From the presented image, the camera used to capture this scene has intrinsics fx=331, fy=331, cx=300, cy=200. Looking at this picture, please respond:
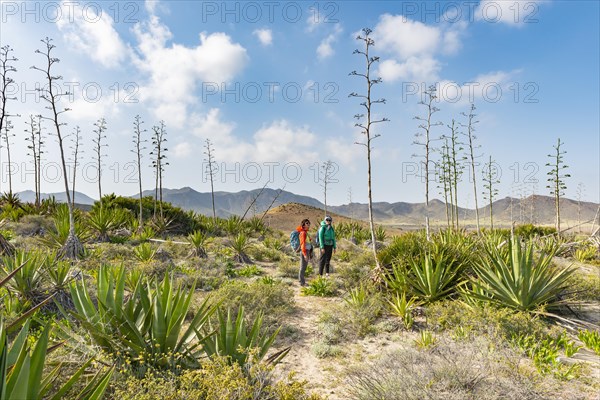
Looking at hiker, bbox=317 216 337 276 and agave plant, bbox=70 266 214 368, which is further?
hiker, bbox=317 216 337 276

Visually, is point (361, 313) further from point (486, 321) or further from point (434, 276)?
point (486, 321)

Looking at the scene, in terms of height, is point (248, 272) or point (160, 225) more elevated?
point (160, 225)

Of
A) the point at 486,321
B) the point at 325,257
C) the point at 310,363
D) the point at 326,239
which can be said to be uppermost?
the point at 326,239

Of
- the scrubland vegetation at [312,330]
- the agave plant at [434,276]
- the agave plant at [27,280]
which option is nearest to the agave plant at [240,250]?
the scrubland vegetation at [312,330]

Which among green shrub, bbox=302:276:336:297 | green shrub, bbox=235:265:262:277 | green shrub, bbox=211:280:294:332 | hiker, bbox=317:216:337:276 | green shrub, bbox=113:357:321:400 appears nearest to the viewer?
green shrub, bbox=113:357:321:400

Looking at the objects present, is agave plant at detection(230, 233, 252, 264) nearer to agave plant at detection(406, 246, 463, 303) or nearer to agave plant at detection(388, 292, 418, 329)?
agave plant at detection(406, 246, 463, 303)

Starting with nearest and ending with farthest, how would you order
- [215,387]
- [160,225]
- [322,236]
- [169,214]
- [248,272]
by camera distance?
[215,387] → [322,236] → [248,272] → [160,225] → [169,214]

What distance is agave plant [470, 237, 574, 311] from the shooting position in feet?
19.0

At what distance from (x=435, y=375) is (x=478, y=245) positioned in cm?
582

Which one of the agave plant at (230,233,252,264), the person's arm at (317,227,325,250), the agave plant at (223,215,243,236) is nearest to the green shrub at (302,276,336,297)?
the person's arm at (317,227,325,250)

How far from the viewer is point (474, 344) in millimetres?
4324

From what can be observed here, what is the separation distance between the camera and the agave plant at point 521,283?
5777 mm

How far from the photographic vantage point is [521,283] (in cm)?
583

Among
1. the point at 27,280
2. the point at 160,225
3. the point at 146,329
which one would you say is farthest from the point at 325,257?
the point at 160,225
